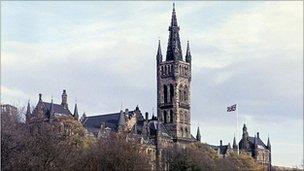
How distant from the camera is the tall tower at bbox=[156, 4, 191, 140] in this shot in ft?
438

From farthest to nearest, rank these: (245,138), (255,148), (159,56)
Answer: (245,138) → (255,148) → (159,56)

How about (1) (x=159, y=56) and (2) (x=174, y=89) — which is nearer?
(2) (x=174, y=89)

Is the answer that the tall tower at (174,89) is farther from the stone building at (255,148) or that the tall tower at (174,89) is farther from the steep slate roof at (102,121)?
the stone building at (255,148)

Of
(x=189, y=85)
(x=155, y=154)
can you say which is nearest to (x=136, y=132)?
(x=155, y=154)

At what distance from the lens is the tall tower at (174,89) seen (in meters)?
134

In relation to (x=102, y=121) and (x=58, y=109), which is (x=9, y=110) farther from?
(x=102, y=121)

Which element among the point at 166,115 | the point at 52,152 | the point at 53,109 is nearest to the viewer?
the point at 52,152

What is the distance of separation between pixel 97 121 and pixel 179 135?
17.1 metres

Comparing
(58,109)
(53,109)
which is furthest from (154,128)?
(53,109)

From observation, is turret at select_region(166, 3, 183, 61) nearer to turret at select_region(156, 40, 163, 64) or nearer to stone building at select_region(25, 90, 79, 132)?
turret at select_region(156, 40, 163, 64)

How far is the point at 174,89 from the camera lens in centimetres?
13462

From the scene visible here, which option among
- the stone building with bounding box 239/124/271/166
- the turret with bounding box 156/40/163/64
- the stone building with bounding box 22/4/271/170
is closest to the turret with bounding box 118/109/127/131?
the stone building with bounding box 22/4/271/170

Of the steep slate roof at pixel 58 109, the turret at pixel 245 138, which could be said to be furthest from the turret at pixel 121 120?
the turret at pixel 245 138

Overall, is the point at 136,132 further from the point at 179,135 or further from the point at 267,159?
the point at 267,159
